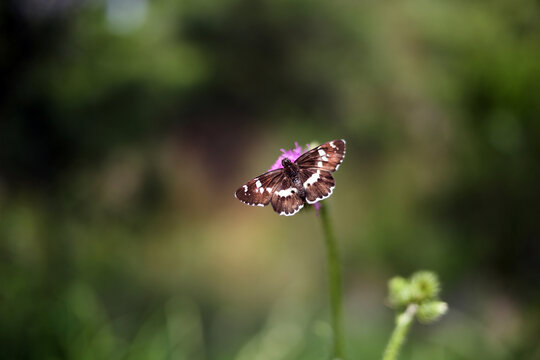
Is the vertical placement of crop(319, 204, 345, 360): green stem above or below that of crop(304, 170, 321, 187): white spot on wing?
below

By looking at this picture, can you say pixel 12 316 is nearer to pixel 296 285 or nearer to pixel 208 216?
pixel 208 216

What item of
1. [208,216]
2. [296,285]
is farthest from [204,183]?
[296,285]

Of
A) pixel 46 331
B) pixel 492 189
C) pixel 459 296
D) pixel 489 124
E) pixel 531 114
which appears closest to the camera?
pixel 46 331

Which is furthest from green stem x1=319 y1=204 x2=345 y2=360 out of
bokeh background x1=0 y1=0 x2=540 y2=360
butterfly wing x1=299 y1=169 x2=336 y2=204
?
bokeh background x1=0 y1=0 x2=540 y2=360

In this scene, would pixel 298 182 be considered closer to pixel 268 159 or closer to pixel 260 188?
pixel 260 188

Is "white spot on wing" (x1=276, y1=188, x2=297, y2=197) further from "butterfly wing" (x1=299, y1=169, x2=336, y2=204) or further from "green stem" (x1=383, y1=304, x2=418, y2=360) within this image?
"green stem" (x1=383, y1=304, x2=418, y2=360)

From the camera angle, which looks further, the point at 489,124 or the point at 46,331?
the point at 489,124

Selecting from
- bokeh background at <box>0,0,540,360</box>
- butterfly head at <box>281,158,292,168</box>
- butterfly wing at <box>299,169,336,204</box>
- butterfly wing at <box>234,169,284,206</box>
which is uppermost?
bokeh background at <box>0,0,540,360</box>
